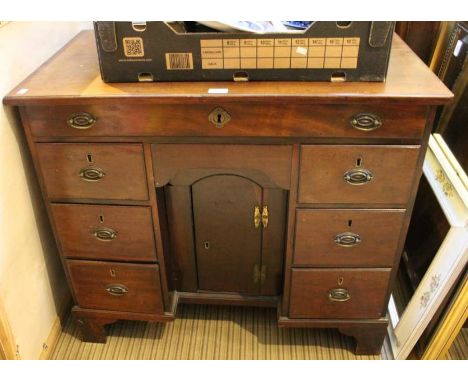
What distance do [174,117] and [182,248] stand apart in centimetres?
49

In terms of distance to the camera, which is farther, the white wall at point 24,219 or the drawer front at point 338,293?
the drawer front at point 338,293

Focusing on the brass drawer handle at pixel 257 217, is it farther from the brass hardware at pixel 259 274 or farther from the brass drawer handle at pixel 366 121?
the brass drawer handle at pixel 366 121

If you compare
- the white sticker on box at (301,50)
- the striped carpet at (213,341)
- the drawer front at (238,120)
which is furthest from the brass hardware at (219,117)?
the striped carpet at (213,341)

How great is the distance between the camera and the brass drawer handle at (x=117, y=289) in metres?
1.30

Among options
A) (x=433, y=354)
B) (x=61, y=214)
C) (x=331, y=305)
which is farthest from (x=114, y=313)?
(x=433, y=354)

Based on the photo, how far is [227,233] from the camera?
50.4 inches

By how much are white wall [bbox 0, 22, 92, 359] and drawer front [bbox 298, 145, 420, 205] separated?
0.72m

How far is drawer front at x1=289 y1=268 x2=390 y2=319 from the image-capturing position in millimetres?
1228

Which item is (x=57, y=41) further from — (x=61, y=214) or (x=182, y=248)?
(x=182, y=248)

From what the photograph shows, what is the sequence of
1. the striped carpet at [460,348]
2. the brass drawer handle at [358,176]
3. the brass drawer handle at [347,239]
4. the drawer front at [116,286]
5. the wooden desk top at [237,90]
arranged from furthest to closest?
the striped carpet at [460,348] < the drawer front at [116,286] < the brass drawer handle at [347,239] < the brass drawer handle at [358,176] < the wooden desk top at [237,90]

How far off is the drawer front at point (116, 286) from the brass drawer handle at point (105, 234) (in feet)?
0.31

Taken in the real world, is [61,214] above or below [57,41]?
below

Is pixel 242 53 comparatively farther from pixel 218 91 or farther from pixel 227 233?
pixel 227 233

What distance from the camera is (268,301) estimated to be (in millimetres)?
1406
